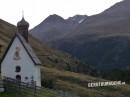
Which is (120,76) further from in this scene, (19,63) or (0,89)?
(0,89)

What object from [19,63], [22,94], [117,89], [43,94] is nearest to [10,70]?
[19,63]

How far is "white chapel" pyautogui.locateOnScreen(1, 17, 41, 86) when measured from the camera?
9075cm

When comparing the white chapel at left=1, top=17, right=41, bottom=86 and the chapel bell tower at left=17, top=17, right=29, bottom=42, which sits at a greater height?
the chapel bell tower at left=17, top=17, right=29, bottom=42

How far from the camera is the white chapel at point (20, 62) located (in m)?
90.8

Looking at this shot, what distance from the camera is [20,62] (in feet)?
304

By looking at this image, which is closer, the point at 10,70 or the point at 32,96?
the point at 32,96

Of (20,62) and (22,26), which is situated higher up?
(22,26)

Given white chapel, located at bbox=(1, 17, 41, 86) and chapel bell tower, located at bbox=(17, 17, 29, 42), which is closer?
white chapel, located at bbox=(1, 17, 41, 86)

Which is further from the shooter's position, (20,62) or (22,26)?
(22,26)

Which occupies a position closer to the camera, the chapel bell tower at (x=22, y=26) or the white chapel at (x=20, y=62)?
the white chapel at (x=20, y=62)

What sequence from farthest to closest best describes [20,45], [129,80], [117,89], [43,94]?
[129,80] → [117,89] → [20,45] → [43,94]

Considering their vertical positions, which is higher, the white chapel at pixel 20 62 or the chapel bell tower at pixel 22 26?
the chapel bell tower at pixel 22 26

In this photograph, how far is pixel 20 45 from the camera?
90625 millimetres

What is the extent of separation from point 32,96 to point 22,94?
124 centimetres
